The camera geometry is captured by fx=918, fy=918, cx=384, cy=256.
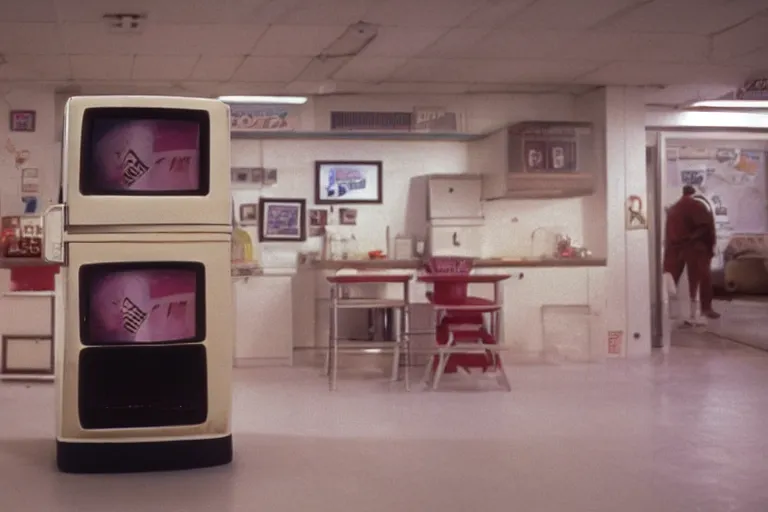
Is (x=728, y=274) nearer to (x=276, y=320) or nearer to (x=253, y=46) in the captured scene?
(x=276, y=320)

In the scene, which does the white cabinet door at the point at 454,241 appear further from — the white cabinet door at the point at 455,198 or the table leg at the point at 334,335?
the table leg at the point at 334,335

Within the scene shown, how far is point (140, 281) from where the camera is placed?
419 centimetres

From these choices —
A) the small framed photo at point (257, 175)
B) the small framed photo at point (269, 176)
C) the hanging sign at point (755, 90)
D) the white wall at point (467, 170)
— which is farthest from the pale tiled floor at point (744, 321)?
the small framed photo at point (257, 175)

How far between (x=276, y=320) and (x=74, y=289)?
12.2 feet

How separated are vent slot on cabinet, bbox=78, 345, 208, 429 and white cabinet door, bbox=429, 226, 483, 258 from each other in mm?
4429

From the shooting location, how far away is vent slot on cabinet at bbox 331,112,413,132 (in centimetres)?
834

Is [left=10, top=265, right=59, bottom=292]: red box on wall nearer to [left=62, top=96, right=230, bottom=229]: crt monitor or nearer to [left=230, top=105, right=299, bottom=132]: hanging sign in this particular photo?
[left=230, top=105, right=299, bottom=132]: hanging sign

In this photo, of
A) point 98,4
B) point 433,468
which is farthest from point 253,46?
point 433,468

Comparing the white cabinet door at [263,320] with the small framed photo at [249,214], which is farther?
the small framed photo at [249,214]

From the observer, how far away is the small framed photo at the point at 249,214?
8.42m

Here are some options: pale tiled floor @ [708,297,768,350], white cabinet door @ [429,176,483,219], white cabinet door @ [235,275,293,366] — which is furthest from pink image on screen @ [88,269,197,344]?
pale tiled floor @ [708,297,768,350]

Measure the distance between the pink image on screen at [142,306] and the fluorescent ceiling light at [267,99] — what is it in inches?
166

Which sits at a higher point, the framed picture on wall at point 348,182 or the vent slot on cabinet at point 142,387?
the framed picture on wall at point 348,182

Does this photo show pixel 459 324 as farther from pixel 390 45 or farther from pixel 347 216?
pixel 347 216
